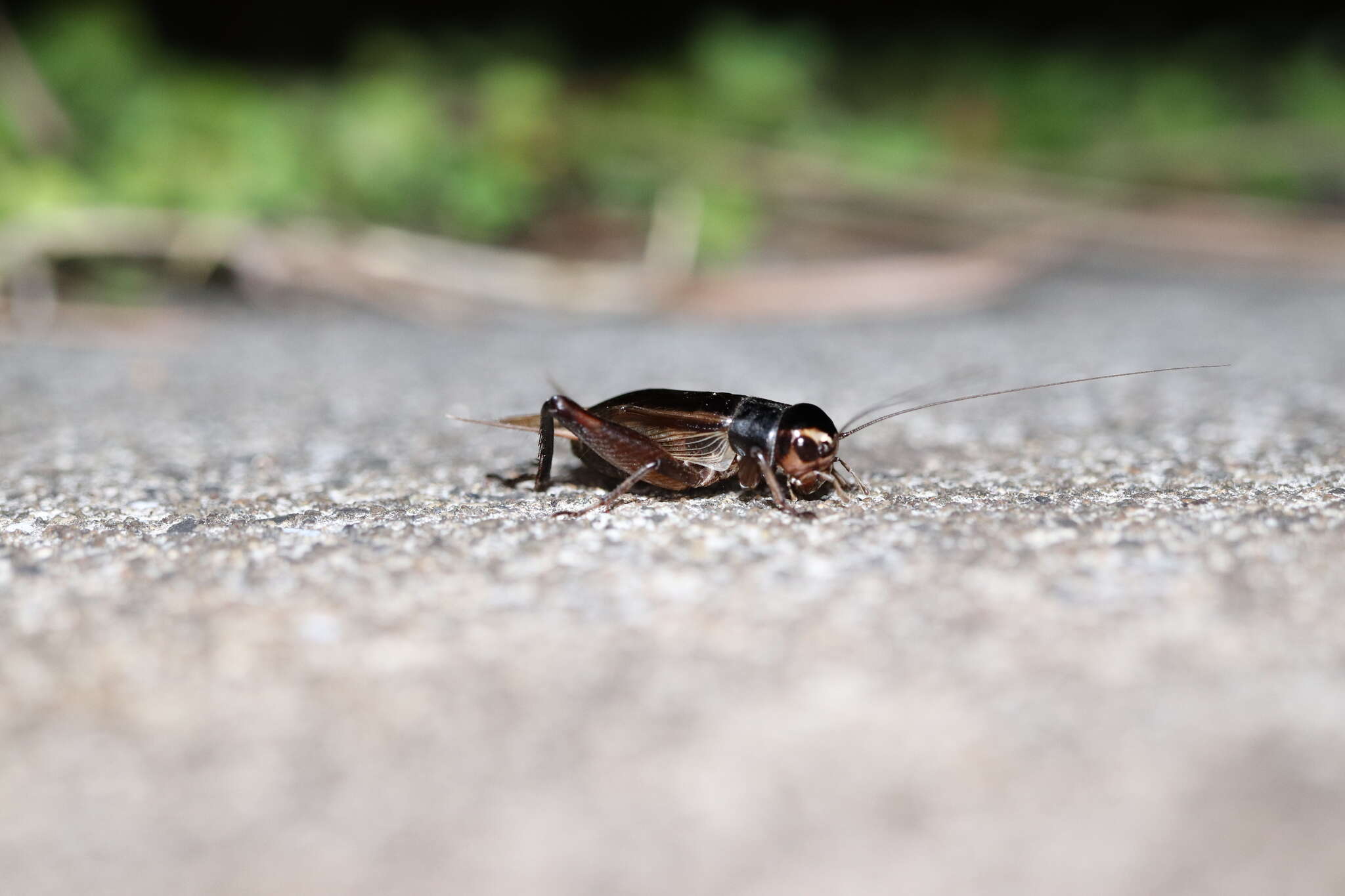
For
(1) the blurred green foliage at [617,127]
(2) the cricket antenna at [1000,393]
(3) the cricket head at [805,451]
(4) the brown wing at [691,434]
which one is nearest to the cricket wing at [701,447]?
(4) the brown wing at [691,434]

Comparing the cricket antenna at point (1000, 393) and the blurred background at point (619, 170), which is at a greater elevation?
the blurred background at point (619, 170)

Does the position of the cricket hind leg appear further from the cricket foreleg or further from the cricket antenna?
the cricket antenna

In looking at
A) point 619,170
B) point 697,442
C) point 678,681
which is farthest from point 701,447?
point 619,170

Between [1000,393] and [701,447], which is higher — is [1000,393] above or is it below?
above

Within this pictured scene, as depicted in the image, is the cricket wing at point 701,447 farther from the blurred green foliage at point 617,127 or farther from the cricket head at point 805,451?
the blurred green foliage at point 617,127

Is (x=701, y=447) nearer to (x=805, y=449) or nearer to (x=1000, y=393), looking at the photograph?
(x=805, y=449)

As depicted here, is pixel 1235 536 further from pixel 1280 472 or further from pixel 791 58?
pixel 791 58
